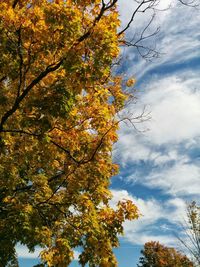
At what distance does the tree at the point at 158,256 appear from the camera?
7919cm

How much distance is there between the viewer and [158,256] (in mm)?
81625

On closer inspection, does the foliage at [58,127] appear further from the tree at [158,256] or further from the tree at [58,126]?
the tree at [158,256]

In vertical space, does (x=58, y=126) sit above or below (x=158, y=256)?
below

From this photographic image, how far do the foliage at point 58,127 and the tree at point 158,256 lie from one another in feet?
222

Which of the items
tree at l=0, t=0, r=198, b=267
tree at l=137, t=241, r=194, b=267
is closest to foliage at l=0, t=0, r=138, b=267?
tree at l=0, t=0, r=198, b=267

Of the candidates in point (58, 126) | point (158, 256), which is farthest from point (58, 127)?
point (158, 256)

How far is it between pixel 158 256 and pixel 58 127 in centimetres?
7410

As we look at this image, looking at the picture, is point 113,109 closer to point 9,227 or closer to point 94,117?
point 94,117

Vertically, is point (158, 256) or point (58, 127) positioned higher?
point (158, 256)

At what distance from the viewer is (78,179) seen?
13422 millimetres

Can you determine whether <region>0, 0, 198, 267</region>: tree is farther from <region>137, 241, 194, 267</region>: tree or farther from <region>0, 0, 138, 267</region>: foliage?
<region>137, 241, 194, 267</region>: tree

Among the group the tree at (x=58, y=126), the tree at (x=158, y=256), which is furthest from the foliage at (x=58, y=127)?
the tree at (x=158, y=256)

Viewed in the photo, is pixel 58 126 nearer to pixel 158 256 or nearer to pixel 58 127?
pixel 58 127

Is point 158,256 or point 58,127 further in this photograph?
point 158,256
